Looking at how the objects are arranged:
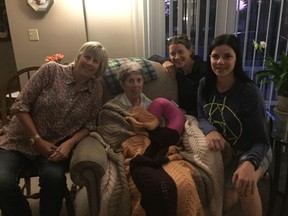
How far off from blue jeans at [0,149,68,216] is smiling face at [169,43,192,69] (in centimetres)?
99

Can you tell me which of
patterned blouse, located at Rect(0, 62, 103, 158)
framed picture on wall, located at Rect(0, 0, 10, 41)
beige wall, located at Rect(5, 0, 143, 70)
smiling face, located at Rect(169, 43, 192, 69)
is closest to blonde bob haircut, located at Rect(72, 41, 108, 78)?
patterned blouse, located at Rect(0, 62, 103, 158)

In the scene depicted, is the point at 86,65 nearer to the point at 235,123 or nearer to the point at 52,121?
the point at 52,121

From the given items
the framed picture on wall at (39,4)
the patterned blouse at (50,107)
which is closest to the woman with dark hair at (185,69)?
the patterned blouse at (50,107)

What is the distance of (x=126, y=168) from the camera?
→ 4.74 feet

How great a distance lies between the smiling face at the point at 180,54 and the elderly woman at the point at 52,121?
19.6 inches

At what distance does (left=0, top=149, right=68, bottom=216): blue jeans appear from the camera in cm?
143

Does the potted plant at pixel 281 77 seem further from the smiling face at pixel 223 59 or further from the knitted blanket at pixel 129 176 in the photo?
the knitted blanket at pixel 129 176

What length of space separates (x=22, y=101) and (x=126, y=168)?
71cm

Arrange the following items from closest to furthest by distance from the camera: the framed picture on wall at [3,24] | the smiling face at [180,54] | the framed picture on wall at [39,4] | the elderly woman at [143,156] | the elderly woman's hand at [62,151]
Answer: the elderly woman at [143,156], the elderly woman's hand at [62,151], the smiling face at [180,54], the framed picture on wall at [39,4], the framed picture on wall at [3,24]

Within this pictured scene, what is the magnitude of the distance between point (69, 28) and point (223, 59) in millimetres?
1649

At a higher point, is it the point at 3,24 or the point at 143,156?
the point at 3,24

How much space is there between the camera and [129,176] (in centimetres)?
140

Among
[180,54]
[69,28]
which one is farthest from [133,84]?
[69,28]

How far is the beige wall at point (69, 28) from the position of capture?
2527mm
